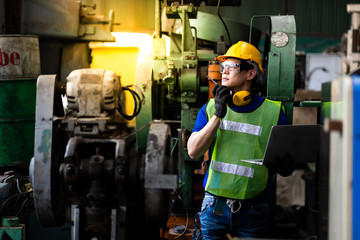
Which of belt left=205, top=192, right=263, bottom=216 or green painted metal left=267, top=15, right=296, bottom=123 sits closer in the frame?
belt left=205, top=192, right=263, bottom=216

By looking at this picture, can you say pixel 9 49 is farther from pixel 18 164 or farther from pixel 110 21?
pixel 110 21

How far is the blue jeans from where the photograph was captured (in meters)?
2.69

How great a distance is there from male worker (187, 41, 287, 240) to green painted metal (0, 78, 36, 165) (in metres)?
1.94

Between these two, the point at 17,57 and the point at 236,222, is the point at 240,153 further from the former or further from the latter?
the point at 17,57

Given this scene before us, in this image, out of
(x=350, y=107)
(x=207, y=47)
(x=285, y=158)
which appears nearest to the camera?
(x=350, y=107)

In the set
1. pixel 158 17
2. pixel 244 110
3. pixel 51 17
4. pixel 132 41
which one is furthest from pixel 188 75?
pixel 132 41

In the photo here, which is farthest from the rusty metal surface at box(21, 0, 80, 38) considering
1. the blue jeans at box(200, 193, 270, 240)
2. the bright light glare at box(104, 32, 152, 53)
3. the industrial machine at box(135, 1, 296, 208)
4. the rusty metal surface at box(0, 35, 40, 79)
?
the blue jeans at box(200, 193, 270, 240)

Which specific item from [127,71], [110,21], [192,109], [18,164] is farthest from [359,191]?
[127,71]

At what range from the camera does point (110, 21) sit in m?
6.09

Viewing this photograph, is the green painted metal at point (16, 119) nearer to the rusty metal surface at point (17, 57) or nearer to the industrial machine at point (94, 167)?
the rusty metal surface at point (17, 57)

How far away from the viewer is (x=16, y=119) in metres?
4.16

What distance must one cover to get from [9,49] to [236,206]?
2.47 m

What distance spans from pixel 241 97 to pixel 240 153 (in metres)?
0.31

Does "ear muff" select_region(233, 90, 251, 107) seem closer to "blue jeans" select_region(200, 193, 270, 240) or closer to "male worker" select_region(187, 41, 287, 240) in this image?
"male worker" select_region(187, 41, 287, 240)
